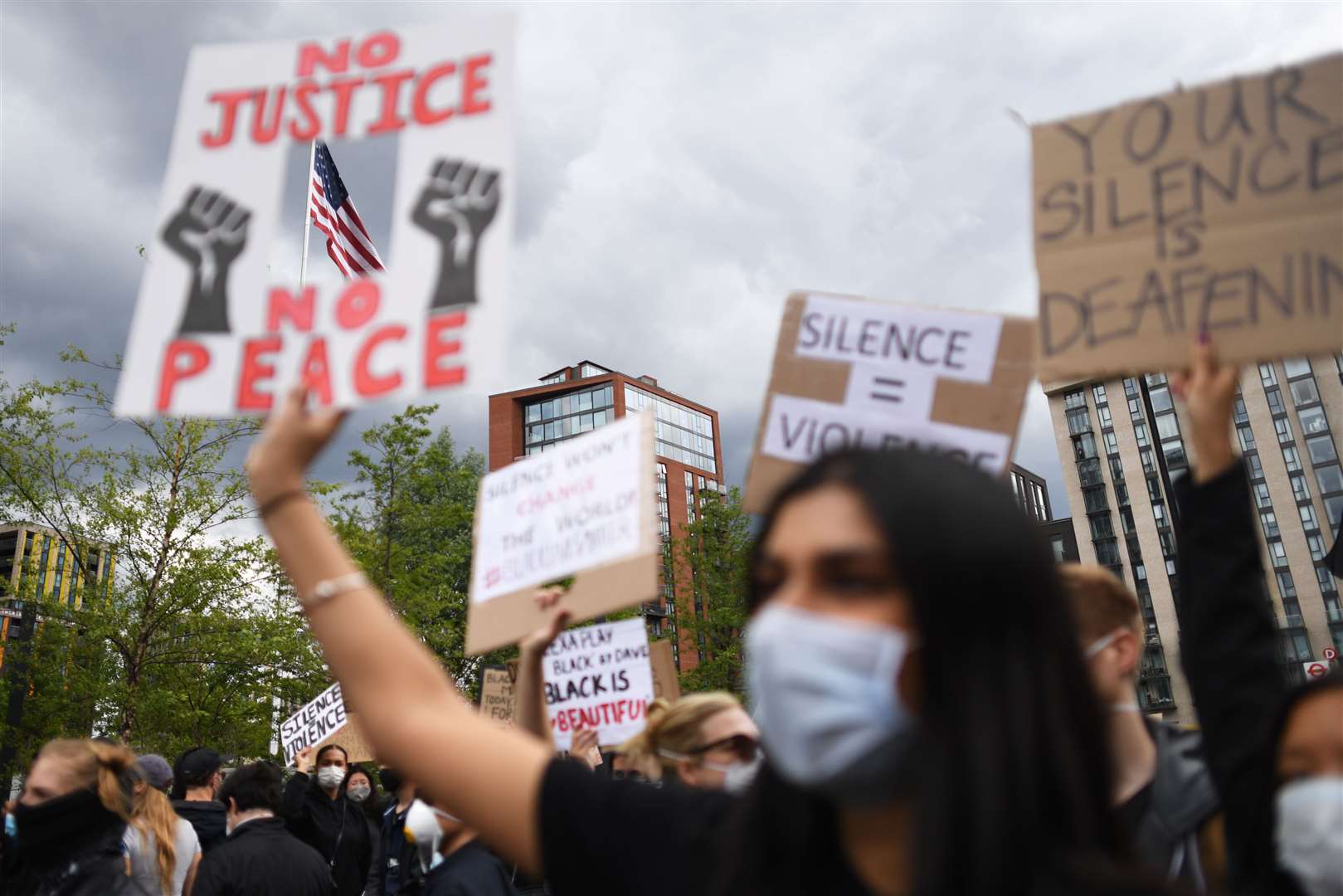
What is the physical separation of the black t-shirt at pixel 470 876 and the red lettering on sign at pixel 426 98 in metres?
3.45

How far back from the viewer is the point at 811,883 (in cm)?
151

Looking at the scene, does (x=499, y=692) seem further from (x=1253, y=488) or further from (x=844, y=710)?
(x=1253, y=488)

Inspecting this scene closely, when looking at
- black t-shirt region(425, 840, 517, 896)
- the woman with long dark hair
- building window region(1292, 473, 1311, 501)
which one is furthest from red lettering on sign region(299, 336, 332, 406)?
building window region(1292, 473, 1311, 501)

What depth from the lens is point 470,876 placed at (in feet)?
14.7

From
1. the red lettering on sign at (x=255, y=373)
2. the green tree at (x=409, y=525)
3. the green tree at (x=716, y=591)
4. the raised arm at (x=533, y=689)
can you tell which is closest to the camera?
the red lettering on sign at (x=255, y=373)

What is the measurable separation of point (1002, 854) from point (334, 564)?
1.17 metres

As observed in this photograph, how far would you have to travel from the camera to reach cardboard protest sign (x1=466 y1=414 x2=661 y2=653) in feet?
13.1

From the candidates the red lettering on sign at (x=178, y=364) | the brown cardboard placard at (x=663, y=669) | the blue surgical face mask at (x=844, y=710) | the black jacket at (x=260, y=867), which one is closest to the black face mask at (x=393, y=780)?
the black jacket at (x=260, y=867)

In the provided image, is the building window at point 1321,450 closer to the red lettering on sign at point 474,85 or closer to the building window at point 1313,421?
the building window at point 1313,421

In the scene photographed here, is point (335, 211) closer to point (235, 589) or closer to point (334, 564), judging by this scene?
point (235, 589)

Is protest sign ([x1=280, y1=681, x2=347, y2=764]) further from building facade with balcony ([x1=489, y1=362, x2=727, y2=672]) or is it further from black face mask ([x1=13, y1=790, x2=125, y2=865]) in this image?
building facade with balcony ([x1=489, y1=362, x2=727, y2=672])

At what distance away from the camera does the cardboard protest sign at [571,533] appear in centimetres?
398

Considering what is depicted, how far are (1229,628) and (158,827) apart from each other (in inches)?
203

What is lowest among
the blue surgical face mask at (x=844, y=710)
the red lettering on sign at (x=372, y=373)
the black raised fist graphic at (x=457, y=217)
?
the blue surgical face mask at (x=844, y=710)
